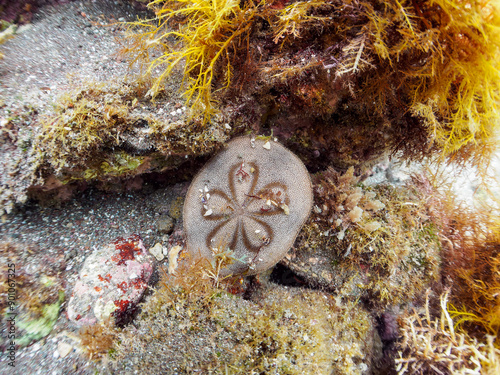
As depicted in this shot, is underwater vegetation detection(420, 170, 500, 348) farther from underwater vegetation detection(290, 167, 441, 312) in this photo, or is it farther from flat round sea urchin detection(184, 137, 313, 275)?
flat round sea urchin detection(184, 137, 313, 275)

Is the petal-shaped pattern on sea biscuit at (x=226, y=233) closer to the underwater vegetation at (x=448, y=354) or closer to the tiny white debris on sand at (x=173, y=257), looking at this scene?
the tiny white debris on sand at (x=173, y=257)

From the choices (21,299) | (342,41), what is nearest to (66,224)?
(21,299)

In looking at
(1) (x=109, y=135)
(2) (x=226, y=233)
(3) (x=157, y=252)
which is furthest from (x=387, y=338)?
(1) (x=109, y=135)

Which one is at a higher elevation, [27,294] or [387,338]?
[27,294]

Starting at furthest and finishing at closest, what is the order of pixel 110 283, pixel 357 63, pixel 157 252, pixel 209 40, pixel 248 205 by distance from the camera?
pixel 157 252 → pixel 248 205 → pixel 110 283 → pixel 209 40 → pixel 357 63

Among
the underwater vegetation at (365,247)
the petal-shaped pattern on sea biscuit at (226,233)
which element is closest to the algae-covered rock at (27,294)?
the petal-shaped pattern on sea biscuit at (226,233)

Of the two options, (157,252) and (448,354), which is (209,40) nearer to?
(157,252)
